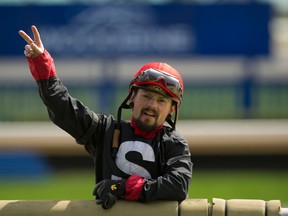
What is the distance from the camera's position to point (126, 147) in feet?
12.9

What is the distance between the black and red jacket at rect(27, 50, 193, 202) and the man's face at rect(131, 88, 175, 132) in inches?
2.4

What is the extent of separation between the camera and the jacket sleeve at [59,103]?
3740 mm

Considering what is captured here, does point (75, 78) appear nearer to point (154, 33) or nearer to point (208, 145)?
point (154, 33)

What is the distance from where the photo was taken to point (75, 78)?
48.2 ft

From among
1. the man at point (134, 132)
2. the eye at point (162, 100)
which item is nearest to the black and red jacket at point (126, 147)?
the man at point (134, 132)

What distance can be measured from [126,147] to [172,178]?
283 mm

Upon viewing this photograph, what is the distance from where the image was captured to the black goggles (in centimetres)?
392

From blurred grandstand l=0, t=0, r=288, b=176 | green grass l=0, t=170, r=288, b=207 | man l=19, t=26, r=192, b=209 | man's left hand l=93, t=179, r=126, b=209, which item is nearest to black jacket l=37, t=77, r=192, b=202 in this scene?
man l=19, t=26, r=192, b=209

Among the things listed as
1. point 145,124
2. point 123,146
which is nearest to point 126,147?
point 123,146

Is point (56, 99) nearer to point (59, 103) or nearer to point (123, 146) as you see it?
point (59, 103)

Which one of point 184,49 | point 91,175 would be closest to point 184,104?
point 184,49

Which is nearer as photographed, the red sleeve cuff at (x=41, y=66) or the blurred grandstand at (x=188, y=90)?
the red sleeve cuff at (x=41, y=66)

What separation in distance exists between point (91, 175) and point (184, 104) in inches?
109

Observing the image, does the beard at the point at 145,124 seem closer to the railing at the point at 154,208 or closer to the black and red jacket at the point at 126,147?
the black and red jacket at the point at 126,147
